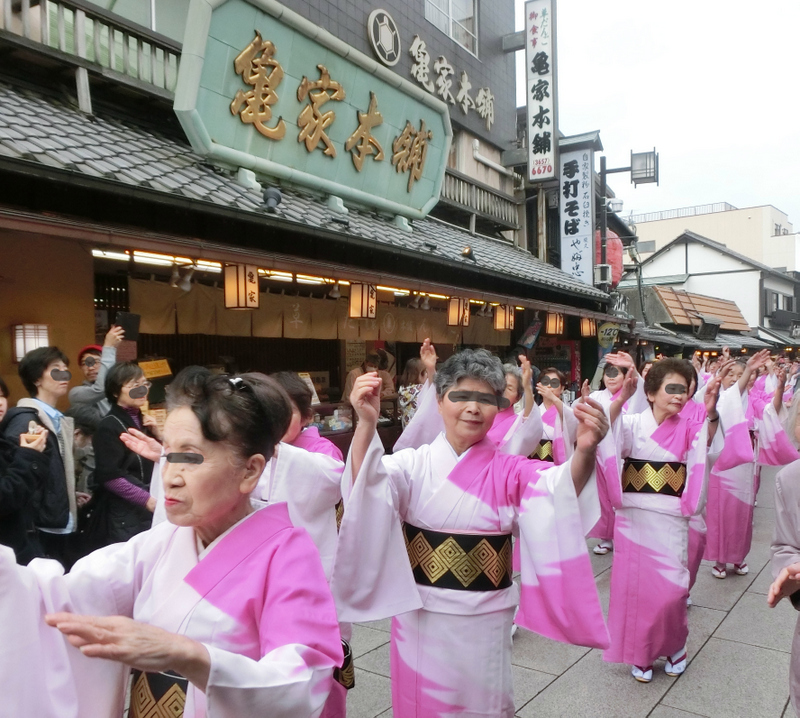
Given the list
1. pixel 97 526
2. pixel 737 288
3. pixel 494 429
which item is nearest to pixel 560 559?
pixel 494 429

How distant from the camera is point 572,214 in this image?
15586 millimetres

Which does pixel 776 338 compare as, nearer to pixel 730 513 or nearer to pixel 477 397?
pixel 730 513

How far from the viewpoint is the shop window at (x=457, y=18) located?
13.7 meters

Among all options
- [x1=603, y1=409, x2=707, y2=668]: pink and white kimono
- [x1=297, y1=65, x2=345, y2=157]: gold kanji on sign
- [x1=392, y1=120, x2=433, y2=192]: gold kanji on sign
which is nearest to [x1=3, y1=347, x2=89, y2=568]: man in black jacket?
[x1=603, y1=409, x2=707, y2=668]: pink and white kimono

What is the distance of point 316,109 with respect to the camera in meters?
8.51

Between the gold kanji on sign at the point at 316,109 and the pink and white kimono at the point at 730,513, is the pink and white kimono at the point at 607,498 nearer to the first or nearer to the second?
the pink and white kimono at the point at 730,513

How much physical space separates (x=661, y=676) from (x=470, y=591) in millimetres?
2507

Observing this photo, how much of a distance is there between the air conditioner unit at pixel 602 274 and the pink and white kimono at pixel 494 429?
11.2 meters

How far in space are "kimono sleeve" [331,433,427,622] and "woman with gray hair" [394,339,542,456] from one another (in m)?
0.73

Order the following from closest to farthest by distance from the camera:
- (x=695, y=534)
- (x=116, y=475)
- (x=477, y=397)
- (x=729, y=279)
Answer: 1. (x=477, y=397)
2. (x=116, y=475)
3. (x=695, y=534)
4. (x=729, y=279)

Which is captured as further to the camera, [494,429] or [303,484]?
[494,429]

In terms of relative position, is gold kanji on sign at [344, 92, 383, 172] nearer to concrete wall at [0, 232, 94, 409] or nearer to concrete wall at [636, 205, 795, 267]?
concrete wall at [0, 232, 94, 409]

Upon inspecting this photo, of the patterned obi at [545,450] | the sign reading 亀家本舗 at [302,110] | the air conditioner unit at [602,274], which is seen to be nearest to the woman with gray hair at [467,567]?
the patterned obi at [545,450]

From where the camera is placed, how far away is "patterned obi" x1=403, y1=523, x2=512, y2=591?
9.13ft
